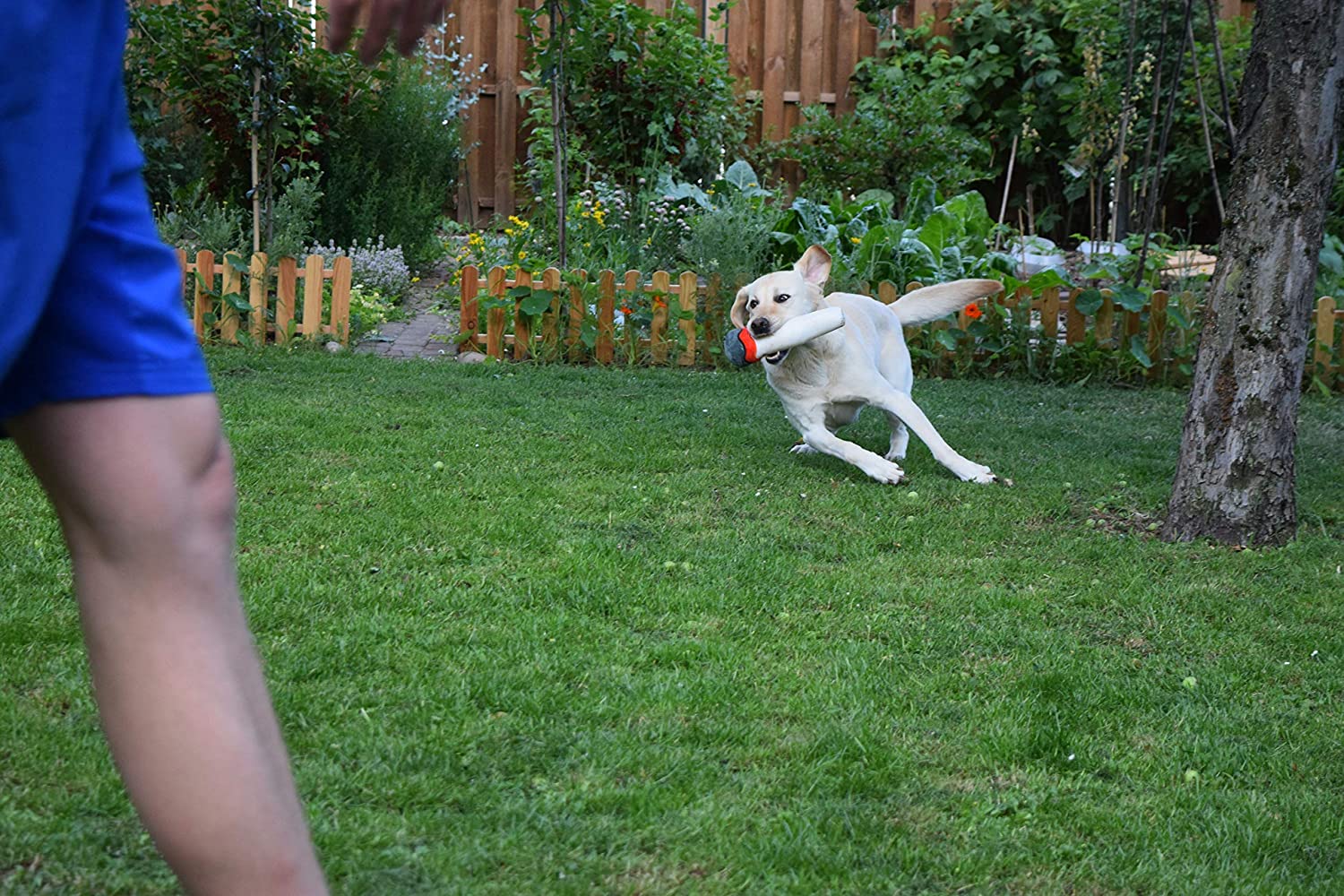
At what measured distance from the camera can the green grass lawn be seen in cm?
221

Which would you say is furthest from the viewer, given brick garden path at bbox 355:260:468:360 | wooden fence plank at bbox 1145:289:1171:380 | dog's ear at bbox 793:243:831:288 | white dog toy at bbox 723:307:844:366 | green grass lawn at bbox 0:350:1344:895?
brick garden path at bbox 355:260:468:360

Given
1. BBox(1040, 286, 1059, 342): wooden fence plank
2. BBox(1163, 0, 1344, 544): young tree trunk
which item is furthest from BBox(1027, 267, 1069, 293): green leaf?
BBox(1163, 0, 1344, 544): young tree trunk

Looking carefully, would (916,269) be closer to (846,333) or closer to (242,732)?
(846,333)

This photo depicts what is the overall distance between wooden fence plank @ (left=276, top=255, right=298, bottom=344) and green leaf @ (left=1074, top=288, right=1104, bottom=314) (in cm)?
483

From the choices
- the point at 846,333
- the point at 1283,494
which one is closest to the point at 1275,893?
the point at 1283,494

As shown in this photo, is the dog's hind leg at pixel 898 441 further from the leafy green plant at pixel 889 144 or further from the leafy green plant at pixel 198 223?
the leafy green plant at pixel 889 144

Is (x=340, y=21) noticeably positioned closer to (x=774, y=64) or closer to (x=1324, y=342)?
(x=1324, y=342)

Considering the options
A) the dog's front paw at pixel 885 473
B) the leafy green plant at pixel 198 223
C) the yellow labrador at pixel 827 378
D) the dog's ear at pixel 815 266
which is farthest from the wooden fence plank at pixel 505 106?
the dog's front paw at pixel 885 473

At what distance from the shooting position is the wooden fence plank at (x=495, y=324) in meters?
8.16

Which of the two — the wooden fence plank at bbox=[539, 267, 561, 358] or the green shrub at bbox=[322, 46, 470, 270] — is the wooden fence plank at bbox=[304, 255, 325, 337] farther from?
the green shrub at bbox=[322, 46, 470, 270]

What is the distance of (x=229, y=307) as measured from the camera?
8070mm

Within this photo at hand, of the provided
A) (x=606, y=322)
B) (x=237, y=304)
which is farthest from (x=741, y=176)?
(x=237, y=304)

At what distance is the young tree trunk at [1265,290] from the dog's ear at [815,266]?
1757mm

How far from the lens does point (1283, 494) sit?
14.3 feet
